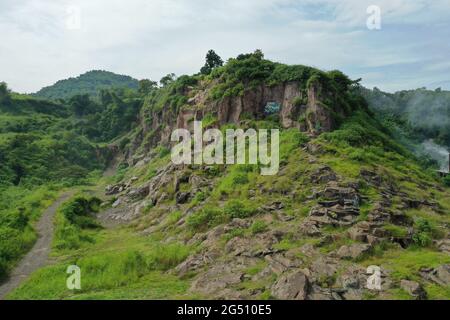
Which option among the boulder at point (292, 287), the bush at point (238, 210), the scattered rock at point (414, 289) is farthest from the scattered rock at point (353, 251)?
the bush at point (238, 210)

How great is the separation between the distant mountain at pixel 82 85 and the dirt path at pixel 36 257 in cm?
11352

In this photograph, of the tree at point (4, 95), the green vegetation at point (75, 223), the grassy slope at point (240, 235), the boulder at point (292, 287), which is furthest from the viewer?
→ the tree at point (4, 95)

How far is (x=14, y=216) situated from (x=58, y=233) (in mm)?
4080

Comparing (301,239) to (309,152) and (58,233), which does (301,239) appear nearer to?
(309,152)

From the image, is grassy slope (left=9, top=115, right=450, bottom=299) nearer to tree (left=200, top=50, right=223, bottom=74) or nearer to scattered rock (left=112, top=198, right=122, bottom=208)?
scattered rock (left=112, top=198, right=122, bottom=208)

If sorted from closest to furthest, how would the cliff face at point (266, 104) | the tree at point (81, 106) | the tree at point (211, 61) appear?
1. the cliff face at point (266, 104)
2. the tree at point (211, 61)
3. the tree at point (81, 106)

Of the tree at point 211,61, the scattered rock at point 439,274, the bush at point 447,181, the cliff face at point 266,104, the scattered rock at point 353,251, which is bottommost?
the scattered rock at point 439,274

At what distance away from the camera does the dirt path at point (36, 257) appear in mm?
23580

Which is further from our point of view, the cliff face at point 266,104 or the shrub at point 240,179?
the cliff face at point 266,104

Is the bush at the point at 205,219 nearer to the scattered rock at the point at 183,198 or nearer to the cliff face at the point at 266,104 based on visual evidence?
the scattered rock at the point at 183,198

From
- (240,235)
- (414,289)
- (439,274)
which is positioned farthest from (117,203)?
(414,289)

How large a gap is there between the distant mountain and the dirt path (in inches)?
4469

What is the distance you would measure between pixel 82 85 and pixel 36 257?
155m

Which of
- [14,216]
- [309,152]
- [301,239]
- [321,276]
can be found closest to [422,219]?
[301,239]
